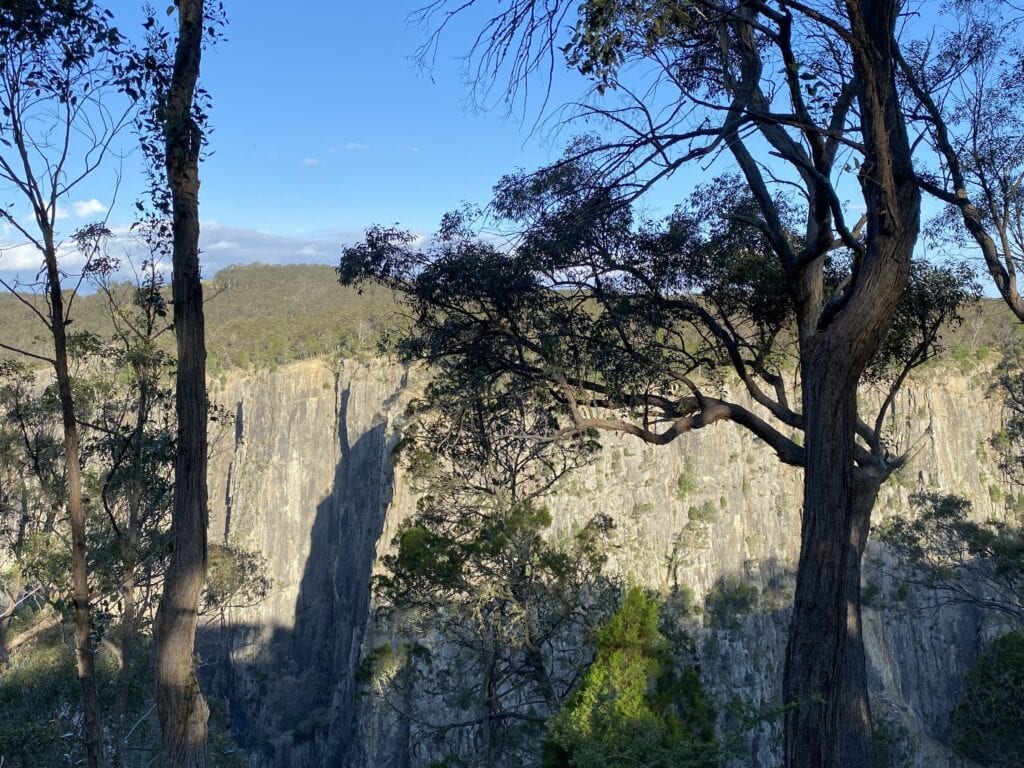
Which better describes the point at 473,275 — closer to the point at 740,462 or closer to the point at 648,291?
the point at 648,291

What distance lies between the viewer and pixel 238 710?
3238 centimetres

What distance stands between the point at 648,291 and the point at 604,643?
9.73ft

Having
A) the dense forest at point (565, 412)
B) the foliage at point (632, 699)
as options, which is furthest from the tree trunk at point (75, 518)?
the foliage at point (632, 699)

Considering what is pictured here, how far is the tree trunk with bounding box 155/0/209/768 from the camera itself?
4.38m

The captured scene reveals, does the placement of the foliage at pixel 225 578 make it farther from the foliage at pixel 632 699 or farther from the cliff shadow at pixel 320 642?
the foliage at pixel 632 699

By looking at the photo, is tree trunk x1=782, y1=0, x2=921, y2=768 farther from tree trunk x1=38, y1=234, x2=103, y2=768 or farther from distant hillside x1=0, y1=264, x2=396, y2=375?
distant hillside x1=0, y1=264, x2=396, y2=375

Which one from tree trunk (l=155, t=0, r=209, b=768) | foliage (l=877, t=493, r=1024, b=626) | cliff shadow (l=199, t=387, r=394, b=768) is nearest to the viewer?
tree trunk (l=155, t=0, r=209, b=768)

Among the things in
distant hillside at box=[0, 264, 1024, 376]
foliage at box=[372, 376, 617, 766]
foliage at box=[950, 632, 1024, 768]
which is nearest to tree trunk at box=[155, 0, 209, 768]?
foliage at box=[372, 376, 617, 766]

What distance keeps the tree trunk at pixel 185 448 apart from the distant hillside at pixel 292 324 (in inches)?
689

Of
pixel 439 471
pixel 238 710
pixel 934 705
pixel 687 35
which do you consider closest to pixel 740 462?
pixel 934 705

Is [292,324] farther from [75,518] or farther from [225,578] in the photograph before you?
[75,518]

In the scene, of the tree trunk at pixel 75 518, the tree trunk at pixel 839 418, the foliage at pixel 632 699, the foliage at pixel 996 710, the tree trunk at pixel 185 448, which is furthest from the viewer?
the foliage at pixel 996 710

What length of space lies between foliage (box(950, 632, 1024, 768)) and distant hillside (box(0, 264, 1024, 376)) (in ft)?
33.5

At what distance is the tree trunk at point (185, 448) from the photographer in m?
4.38
